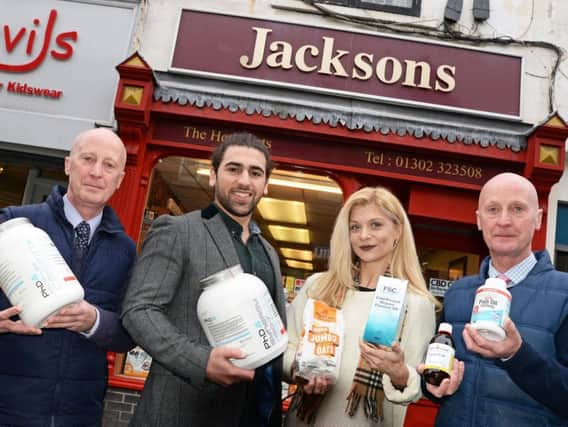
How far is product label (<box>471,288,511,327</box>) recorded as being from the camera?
202cm

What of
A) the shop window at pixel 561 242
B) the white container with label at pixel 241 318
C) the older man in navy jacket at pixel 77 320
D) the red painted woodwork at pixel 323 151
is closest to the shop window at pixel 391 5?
the red painted woodwork at pixel 323 151

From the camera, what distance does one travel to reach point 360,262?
293 cm

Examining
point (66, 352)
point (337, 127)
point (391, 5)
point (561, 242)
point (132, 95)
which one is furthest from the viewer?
point (391, 5)

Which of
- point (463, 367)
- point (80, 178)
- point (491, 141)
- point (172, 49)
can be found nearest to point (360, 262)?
point (463, 367)

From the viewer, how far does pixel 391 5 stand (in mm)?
7332

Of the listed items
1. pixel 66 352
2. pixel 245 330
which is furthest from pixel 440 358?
pixel 66 352

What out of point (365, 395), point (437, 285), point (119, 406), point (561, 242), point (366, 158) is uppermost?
point (366, 158)

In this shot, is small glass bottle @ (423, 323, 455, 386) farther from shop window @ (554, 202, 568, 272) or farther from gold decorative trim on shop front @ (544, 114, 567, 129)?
shop window @ (554, 202, 568, 272)

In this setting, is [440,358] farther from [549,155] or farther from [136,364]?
[549,155]

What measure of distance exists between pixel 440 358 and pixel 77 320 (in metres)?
1.52

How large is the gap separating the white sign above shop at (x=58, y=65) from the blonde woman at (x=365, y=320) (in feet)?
15.5

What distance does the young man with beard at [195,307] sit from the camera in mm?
1993

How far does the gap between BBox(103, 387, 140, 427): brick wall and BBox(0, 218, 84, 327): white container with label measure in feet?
13.7

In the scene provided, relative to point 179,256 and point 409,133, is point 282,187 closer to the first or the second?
point 409,133
